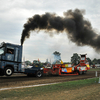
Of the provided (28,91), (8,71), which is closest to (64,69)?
(8,71)

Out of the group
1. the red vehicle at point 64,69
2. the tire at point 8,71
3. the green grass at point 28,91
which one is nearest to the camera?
the green grass at point 28,91

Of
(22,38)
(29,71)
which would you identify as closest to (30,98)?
(29,71)

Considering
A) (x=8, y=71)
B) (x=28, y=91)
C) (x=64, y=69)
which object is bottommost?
(x=28, y=91)

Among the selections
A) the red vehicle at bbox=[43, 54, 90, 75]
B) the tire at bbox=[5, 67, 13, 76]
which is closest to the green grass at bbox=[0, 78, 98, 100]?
the tire at bbox=[5, 67, 13, 76]

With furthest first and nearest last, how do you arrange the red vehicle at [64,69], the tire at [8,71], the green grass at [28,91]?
the red vehicle at [64,69] → the tire at [8,71] → the green grass at [28,91]

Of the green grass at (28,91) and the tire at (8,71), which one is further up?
the tire at (8,71)

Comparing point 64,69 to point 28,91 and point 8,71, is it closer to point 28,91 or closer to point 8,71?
point 8,71

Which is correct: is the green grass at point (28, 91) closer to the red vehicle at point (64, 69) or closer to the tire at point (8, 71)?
the tire at point (8, 71)

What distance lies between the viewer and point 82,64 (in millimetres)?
18641

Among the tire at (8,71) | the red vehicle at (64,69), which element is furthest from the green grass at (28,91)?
the red vehicle at (64,69)

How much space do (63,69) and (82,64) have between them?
4.45 metres

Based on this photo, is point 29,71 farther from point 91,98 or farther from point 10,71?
point 91,98

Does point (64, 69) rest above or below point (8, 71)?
below

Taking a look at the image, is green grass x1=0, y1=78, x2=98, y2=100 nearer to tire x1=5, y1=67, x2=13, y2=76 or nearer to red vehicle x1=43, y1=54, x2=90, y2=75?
tire x1=5, y1=67, x2=13, y2=76
